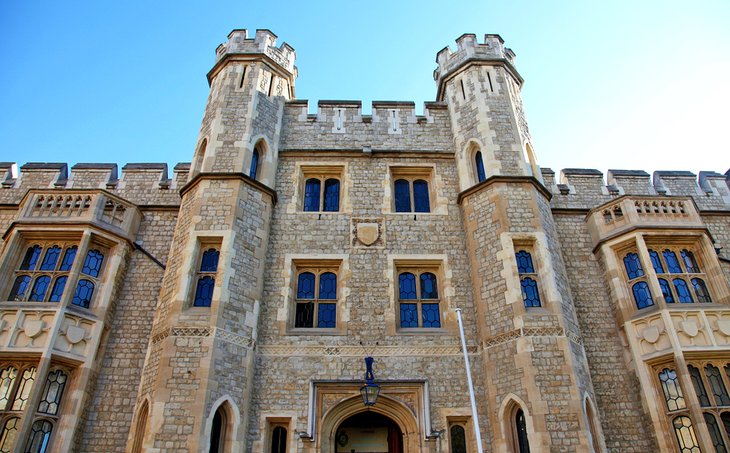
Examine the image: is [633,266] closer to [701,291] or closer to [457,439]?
[701,291]

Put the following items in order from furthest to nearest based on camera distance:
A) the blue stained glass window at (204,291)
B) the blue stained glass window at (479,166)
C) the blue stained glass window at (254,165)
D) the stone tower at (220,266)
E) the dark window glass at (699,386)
Answer: 1. the blue stained glass window at (479,166)
2. the blue stained glass window at (254,165)
3. the blue stained glass window at (204,291)
4. the dark window glass at (699,386)
5. the stone tower at (220,266)

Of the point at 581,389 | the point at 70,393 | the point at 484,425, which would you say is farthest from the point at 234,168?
the point at 581,389

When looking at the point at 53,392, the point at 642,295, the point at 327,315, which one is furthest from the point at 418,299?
the point at 53,392

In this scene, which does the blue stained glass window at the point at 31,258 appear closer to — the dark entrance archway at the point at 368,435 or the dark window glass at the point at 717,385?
the dark entrance archway at the point at 368,435

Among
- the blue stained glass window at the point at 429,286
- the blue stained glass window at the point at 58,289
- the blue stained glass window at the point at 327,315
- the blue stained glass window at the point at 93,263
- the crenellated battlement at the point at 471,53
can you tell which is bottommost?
the blue stained glass window at the point at 327,315

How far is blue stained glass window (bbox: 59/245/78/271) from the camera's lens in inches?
407

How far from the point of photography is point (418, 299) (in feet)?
34.9

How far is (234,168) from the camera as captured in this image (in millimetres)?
11320

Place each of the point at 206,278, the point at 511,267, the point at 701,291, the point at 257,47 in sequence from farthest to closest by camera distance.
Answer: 1. the point at 257,47
2. the point at 701,291
3. the point at 206,278
4. the point at 511,267

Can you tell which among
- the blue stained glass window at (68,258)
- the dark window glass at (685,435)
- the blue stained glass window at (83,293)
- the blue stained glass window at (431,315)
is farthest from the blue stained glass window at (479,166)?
the blue stained glass window at (68,258)

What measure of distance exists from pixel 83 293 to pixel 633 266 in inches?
471

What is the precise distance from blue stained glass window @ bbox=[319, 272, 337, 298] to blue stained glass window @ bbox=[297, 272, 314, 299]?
205 millimetres

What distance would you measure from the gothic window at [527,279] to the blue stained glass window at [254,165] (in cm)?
638

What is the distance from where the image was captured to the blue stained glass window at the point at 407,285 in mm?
10719
